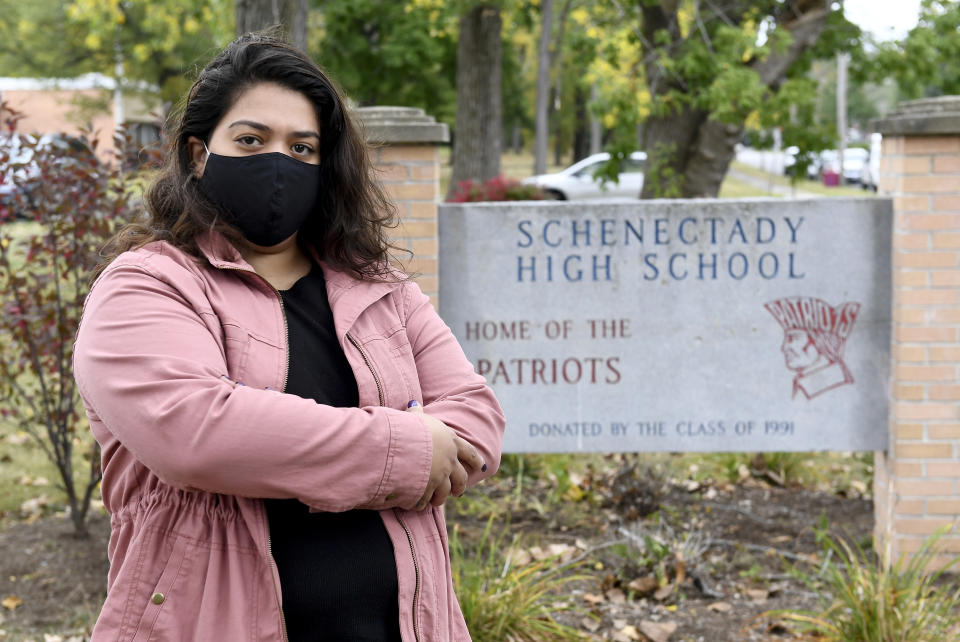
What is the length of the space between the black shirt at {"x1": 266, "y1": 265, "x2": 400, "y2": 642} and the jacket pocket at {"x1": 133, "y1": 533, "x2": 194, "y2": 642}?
0.51ft

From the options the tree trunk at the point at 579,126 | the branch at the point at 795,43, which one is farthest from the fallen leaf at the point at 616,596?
the tree trunk at the point at 579,126

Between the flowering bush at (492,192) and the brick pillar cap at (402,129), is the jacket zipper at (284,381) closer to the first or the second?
the brick pillar cap at (402,129)

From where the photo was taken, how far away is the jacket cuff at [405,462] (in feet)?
6.27

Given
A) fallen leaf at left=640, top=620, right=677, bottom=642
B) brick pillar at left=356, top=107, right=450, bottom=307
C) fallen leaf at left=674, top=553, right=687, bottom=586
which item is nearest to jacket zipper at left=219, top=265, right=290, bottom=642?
fallen leaf at left=640, top=620, right=677, bottom=642

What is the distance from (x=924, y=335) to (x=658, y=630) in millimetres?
1876

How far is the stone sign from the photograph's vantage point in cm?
510

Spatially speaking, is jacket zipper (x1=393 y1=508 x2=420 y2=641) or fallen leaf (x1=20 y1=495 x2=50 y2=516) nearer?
jacket zipper (x1=393 y1=508 x2=420 y2=641)

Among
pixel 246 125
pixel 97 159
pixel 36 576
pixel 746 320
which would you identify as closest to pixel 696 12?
pixel 746 320

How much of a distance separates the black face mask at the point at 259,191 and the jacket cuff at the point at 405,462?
48 centimetres

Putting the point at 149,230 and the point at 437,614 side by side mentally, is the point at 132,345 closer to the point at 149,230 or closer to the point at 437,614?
the point at 149,230

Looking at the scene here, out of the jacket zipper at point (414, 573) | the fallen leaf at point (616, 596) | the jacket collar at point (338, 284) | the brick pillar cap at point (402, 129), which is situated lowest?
the fallen leaf at point (616, 596)

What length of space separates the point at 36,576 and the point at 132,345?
363 cm

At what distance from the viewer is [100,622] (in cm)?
192

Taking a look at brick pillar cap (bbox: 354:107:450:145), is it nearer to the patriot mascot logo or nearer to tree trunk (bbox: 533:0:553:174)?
the patriot mascot logo
